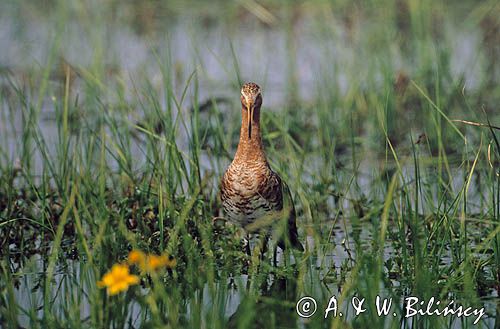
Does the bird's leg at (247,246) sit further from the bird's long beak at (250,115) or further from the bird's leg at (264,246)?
the bird's long beak at (250,115)

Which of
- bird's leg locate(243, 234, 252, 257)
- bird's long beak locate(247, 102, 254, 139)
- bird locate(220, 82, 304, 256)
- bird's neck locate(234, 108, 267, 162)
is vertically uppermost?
bird's long beak locate(247, 102, 254, 139)

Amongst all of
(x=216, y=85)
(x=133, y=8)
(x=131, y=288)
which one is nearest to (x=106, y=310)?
(x=131, y=288)

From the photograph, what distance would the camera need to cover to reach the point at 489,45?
380 inches

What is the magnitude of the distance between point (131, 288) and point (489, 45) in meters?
6.65

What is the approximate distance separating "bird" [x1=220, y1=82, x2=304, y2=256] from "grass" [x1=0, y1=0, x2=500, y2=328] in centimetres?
16

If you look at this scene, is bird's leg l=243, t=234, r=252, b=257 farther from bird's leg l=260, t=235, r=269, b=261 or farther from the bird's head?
the bird's head

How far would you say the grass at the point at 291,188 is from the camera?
3.89m

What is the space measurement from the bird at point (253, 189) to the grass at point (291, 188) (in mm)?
163

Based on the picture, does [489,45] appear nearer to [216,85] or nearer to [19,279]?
[216,85]

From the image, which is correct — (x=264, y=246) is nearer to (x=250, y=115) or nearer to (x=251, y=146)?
(x=251, y=146)

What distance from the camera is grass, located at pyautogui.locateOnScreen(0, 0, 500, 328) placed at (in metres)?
3.89

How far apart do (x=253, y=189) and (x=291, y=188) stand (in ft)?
3.44

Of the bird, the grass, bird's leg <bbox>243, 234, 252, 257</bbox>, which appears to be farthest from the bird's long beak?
bird's leg <bbox>243, 234, 252, 257</bbox>

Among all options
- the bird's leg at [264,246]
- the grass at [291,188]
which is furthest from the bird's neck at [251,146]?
the bird's leg at [264,246]
